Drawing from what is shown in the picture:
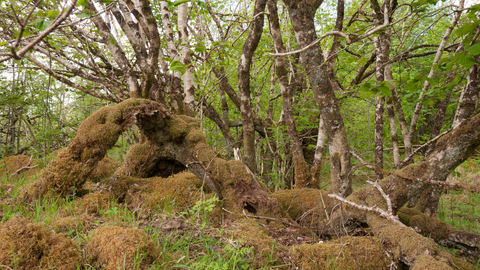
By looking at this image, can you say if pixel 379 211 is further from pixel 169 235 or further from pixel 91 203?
pixel 91 203

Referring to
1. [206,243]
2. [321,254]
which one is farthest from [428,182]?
[206,243]

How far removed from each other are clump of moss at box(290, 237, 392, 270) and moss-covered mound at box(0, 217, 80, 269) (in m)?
1.68

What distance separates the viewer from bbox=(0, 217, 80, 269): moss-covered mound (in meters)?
1.63

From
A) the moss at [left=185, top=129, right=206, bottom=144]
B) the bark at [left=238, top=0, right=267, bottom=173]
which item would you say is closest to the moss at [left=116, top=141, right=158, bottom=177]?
the moss at [left=185, top=129, right=206, bottom=144]

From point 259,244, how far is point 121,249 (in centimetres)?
108

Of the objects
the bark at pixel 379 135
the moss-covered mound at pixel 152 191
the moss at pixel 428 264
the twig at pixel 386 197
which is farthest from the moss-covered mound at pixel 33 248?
the bark at pixel 379 135

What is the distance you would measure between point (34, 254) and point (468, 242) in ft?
12.2

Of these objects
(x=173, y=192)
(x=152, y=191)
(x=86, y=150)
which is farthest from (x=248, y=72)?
(x=86, y=150)

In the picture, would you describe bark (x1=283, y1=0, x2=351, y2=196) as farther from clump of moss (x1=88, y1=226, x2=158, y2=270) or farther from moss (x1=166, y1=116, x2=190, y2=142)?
clump of moss (x1=88, y1=226, x2=158, y2=270)

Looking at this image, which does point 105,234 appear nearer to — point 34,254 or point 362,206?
point 34,254

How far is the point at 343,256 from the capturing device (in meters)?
2.12

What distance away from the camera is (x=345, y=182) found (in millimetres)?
3059

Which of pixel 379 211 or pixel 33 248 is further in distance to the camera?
pixel 379 211

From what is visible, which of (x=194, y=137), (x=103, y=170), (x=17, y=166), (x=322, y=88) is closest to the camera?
(x=322, y=88)
